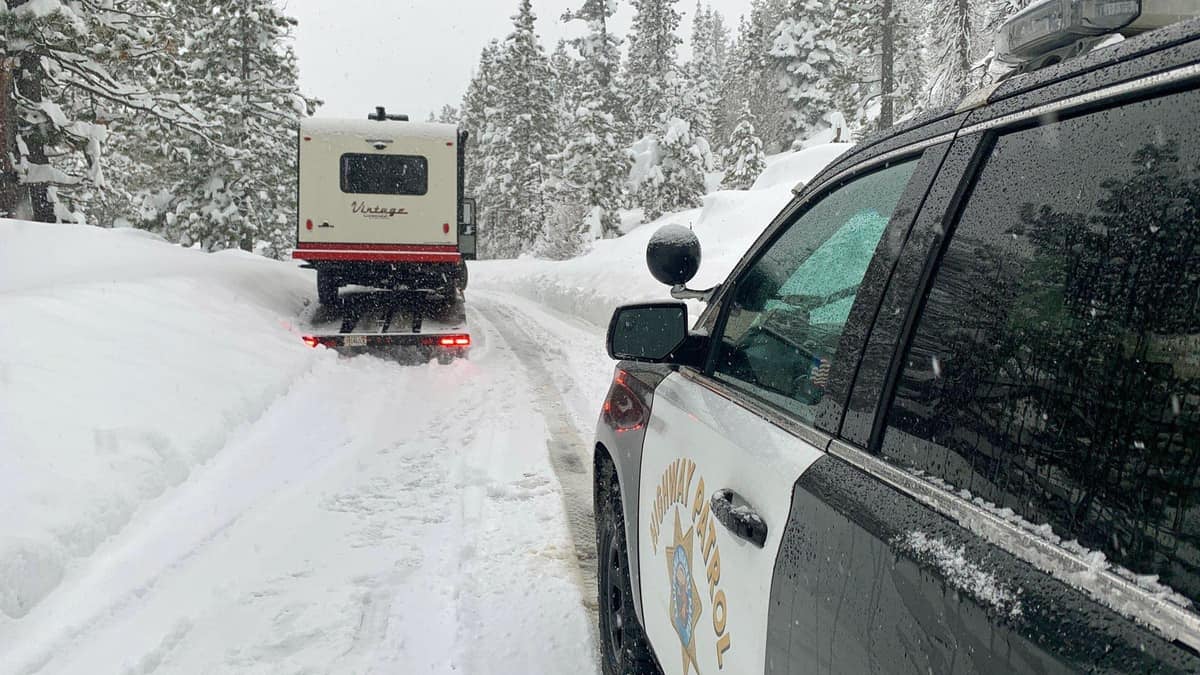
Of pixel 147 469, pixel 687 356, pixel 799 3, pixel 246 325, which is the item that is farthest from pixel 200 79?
pixel 799 3

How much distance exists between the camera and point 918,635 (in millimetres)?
1055

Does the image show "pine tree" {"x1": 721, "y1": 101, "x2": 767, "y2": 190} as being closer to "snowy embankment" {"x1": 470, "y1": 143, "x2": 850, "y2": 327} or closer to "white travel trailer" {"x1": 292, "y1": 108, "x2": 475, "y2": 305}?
"snowy embankment" {"x1": 470, "y1": 143, "x2": 850, "y2": 327}

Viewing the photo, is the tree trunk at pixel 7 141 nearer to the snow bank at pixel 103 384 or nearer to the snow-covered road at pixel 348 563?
the snow bank at pixel 103 384

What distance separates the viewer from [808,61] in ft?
145

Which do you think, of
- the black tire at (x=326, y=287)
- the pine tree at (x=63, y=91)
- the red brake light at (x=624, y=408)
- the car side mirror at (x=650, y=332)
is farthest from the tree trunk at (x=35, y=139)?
the car side mirror at (x=650, y=332)

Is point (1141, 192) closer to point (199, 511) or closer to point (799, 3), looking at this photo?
point (199, 511)

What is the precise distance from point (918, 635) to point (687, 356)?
4.81ft

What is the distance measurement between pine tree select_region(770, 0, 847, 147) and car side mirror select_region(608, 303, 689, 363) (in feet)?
149

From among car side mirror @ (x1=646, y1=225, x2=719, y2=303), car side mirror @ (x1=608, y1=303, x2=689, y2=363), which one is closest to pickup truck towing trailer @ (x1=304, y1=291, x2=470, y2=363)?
car side mirror @ (x1=646, y1=225, x2=719, y2=303)

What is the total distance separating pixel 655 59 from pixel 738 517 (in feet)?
150

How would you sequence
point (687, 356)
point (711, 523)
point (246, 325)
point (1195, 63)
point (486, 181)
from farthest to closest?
point (486, 181)
point (246, 325)
point (687, 356)
point (711, 523)
point (1195, 63)

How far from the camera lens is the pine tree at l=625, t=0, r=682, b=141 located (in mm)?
43438

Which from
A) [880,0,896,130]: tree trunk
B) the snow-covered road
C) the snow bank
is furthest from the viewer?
[880,0,896,130]: tree trunk

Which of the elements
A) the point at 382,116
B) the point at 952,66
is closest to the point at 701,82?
the point at 382,116
